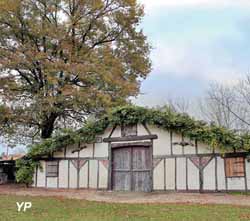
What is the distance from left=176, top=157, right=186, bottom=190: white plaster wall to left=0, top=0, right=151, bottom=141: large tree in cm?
614

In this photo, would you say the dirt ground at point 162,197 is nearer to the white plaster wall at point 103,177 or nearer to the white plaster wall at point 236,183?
the white plaster wall at point 236,183

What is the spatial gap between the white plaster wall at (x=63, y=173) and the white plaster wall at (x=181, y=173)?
5378 mm

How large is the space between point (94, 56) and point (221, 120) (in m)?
18.7

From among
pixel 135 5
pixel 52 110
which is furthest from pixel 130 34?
pixel 52 110

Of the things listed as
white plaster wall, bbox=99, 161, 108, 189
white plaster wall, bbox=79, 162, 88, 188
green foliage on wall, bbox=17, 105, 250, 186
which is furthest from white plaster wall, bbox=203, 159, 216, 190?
white plaster wall, bbox=79, 162, 88, 188

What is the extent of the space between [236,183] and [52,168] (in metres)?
8.51

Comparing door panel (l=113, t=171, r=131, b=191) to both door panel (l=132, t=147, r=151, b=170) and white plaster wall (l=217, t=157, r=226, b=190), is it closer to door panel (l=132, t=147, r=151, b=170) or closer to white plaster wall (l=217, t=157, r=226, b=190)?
door panel (l=132, t=147, r=151, b=170)

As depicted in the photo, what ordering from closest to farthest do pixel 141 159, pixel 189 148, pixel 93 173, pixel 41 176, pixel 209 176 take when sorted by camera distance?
1. pixel 209 176
2. pixel 189 148
3. pixel 141 159
4. pixel 93 173
5. pixel 41 176

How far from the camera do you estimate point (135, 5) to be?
76.8 feet

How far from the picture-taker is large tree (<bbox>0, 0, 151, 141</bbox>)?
20.6 m

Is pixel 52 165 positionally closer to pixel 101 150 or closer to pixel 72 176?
pixel 72 176

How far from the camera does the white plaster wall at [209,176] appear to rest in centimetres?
1551

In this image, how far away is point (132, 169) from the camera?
56.4 feet

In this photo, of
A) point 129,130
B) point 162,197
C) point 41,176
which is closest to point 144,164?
point 129,130
